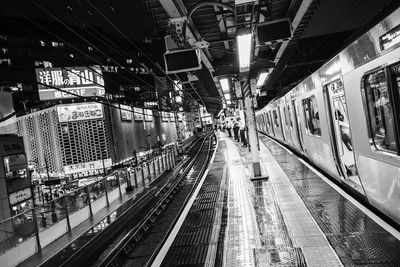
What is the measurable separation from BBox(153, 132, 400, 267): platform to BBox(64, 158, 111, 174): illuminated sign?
72.2ft

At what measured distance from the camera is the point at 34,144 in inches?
1094

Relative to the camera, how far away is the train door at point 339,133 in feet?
21.5

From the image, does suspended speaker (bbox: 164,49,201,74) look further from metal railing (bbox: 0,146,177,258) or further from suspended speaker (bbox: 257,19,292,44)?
metal railing (bbox: 0,146,177,258)

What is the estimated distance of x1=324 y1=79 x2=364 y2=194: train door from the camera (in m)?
6.54

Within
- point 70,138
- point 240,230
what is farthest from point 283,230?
point 70,138

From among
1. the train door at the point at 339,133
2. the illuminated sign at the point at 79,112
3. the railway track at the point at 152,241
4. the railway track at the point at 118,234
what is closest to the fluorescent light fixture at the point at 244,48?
the train door at the point at 339,133

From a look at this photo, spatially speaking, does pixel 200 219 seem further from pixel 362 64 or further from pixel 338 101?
pixel 362 64

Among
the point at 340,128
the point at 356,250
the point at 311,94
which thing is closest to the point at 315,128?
the point at 311,94

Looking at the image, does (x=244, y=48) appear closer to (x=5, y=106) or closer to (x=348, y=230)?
(x=348, y=230)

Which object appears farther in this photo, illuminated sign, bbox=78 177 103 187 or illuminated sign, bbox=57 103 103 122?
illuminated sign, bbox=78 177 103 187

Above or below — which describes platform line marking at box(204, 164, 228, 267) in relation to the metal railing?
below

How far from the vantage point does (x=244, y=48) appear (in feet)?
23.7

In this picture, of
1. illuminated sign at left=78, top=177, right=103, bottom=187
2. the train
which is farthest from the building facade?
the train

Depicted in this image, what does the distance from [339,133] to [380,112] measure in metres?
2.62
